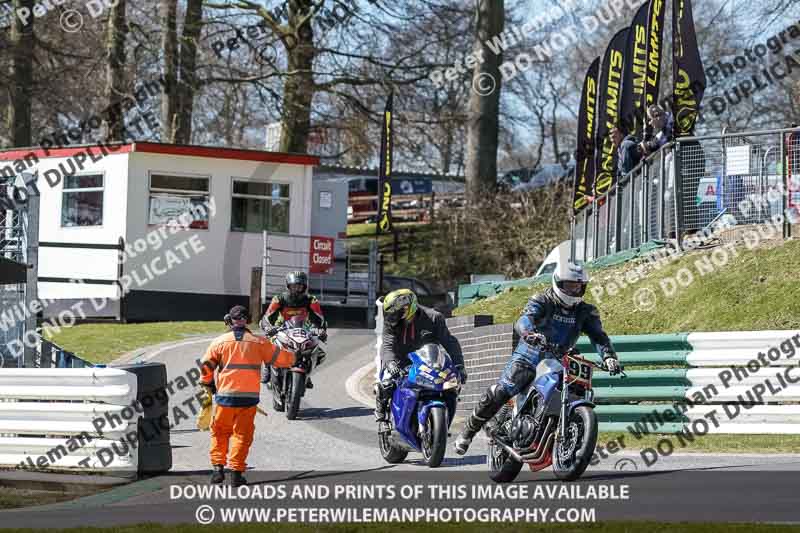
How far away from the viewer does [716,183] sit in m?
18.3

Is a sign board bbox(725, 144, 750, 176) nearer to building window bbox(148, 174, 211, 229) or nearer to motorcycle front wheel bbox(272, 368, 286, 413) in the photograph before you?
motorcycle front wheel bbox(272, 368, 286, 413)

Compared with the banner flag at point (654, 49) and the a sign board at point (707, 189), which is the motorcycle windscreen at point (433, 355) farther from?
the banner flag at point (654, 49)

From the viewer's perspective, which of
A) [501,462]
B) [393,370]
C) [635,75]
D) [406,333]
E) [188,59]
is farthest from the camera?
[188,59]

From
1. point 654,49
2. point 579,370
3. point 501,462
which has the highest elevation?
point 654,49

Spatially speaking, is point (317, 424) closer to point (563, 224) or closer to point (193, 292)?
point (193, 292)

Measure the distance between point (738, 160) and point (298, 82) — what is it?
19.9m

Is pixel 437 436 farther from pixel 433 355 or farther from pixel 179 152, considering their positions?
pixel 179 152

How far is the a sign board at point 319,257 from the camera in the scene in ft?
106

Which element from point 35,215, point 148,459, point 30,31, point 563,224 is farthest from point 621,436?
point 30,31

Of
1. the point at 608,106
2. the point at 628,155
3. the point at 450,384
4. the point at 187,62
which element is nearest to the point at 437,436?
the point at 450,384

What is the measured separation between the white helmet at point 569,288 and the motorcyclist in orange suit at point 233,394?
2.99 meters

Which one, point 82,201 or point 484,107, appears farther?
point 484,107

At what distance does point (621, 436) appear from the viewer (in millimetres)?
14648

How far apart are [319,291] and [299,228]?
164 cm
